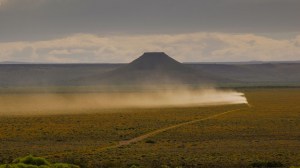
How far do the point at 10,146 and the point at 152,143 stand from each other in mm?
11885

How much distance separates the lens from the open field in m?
41.0

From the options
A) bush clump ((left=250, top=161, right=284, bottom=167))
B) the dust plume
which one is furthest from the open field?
the dust plume

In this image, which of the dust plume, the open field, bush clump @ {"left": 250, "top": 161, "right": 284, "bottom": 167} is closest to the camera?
bush clump @ {"left": 250, "top": 161, "right": 284, "bottom": 167}

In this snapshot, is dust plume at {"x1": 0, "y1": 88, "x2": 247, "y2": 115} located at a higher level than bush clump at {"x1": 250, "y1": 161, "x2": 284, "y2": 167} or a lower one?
higher

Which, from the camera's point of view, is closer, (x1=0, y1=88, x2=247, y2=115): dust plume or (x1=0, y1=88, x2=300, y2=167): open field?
(x1=0, y1=88, x2=300, y2=167): open field

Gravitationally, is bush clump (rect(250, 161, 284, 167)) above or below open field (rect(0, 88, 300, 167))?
below

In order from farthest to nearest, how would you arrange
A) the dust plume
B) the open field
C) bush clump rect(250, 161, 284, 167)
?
the dust plume, the open field, bush clump rect(250, 161, 284, 167)

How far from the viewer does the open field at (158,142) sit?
134 feet

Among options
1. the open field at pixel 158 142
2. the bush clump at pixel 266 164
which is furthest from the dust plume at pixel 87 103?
the bush clump at pixel 266 164

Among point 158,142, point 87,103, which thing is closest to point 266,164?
point 158,142

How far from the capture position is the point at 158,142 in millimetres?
51781

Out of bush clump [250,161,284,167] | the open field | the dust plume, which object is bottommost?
bush clump [250,161,284,167]

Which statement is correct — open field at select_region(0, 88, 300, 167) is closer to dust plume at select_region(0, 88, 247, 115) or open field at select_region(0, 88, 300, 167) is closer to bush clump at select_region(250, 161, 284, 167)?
bush clump at select_region(250, 161, 284, 167)

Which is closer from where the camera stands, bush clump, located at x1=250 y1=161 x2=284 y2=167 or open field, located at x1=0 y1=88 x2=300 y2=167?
bush clump, located at x1=250 y1=161 x2=284 y2=167
